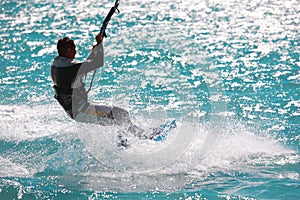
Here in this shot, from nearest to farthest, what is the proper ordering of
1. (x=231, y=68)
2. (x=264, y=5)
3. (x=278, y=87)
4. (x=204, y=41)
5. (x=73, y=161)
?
(x=73, y=161), (x=278, y=87), (x=231, y=68), (x=204, y=41), (x=264, y=5)

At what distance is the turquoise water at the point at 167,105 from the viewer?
25.1 ft

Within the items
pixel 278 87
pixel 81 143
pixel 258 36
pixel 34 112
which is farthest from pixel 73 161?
pixel 258 36

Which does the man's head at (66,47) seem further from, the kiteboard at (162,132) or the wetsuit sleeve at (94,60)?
the kiteboard at (162,132)

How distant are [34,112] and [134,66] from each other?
4.19 m

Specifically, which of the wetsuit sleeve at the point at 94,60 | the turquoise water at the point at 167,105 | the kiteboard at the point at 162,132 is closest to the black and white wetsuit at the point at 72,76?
the wetsuit sleeve at the point at 94,60

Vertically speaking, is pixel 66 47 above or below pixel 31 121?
above

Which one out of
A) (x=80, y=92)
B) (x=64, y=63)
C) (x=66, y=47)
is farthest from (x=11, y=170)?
(x=66, y=47)

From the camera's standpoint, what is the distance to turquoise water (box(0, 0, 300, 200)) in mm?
7641

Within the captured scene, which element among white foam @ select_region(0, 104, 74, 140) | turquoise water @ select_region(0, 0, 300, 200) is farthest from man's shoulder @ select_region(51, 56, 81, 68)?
white foam @ select_region(0, 104, 74, 140)

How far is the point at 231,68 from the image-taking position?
1385 cm

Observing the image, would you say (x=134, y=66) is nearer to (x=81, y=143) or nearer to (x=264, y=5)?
(x=81, y=143)

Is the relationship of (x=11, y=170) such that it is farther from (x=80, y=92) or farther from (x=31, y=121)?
(x=31, y=121)

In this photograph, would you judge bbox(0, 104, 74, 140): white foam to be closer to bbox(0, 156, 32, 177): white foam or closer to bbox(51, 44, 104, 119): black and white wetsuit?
bbox(0, 156, 32, 177): white foam

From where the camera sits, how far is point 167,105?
37.3 ft
